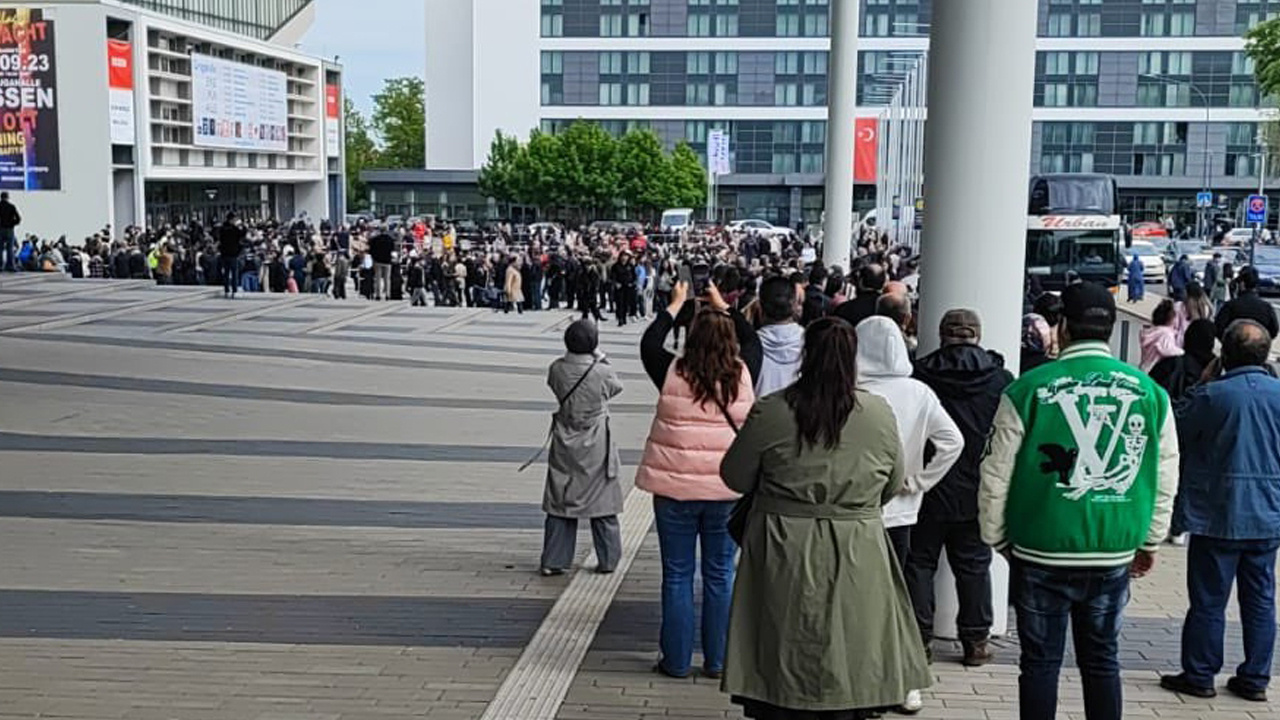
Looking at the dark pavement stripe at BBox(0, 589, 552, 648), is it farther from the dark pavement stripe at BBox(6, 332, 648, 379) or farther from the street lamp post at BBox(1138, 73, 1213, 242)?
the street lamp post at BBox(1138, 73, 1213, 242)

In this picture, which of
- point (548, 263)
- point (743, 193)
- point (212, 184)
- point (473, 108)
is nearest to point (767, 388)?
point (548, 263)

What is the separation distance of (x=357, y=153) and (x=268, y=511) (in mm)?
128388

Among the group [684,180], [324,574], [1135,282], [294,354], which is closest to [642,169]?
[684,180]

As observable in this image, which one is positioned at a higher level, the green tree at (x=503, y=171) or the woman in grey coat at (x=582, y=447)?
the green tree at (x=503, y=171)

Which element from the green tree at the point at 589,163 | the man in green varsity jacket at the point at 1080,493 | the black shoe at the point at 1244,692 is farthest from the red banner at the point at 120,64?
the man in green varsity jacket at the point at 1080,493

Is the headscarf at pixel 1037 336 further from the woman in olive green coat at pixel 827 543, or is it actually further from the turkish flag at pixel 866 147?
the turkish flag at pixel 866 147

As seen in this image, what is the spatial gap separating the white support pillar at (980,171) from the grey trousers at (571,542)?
6.97ft

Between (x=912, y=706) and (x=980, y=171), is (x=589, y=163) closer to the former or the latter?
(x=980, y=171)

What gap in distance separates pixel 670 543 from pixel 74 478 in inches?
261

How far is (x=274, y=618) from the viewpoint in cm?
746

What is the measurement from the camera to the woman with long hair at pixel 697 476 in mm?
6352

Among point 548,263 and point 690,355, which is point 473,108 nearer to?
point 548,263

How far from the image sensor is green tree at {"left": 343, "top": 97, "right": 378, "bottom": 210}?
4678 inches

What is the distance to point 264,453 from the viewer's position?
12.5 meters
